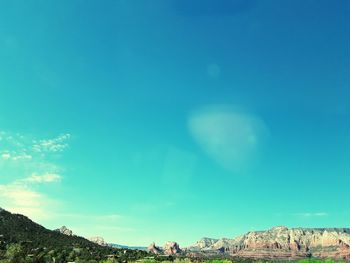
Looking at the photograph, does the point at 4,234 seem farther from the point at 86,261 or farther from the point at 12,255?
the point at 12,255

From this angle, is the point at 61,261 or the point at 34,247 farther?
the point at 34,247

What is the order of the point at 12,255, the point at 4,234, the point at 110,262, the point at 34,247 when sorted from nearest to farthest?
the point at 12,255 → the point at 110,262 → the point at 34,247 → the point at 4,234

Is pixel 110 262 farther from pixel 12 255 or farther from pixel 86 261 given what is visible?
pixel 12 255

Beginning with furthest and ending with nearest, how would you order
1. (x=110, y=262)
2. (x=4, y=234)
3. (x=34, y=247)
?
(x=4, y=234) < (x=34, y=247) < (x=110, y=262)

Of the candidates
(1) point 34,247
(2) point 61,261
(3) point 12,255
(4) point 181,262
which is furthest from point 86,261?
(3) point 12,255

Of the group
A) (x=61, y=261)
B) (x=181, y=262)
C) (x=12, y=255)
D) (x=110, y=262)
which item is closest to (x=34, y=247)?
(x=61, y=261)

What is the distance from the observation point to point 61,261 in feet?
522

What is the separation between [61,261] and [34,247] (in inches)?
1001

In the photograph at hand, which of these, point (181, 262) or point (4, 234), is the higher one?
point (4, 234)

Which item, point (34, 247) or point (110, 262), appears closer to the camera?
point (110, 262)

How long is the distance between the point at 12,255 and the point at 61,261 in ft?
219

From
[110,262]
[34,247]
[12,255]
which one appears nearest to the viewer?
[12,255]

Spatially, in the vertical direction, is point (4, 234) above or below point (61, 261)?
above

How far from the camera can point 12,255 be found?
318ft
